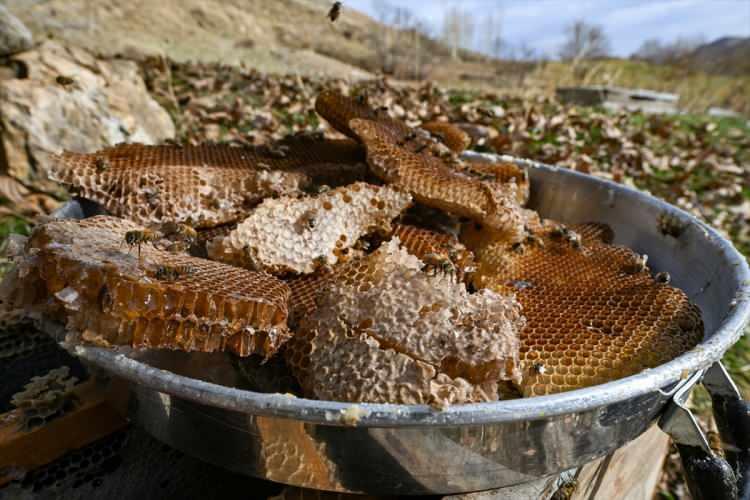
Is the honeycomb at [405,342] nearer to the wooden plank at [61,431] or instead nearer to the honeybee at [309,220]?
the honeybee at [309,220]

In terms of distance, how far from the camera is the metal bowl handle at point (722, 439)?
98 centimetres

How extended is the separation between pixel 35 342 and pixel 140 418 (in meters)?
0.96

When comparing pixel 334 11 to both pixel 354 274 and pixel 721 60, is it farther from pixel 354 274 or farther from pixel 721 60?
pixel 721 60

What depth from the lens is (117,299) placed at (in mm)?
889

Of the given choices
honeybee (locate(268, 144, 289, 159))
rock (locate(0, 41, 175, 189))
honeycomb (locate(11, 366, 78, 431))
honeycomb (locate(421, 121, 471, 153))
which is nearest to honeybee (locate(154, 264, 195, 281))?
honeycomb (locate(11, 366, 78, 431))

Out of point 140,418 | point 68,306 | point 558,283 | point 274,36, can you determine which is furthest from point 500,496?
point 274,36

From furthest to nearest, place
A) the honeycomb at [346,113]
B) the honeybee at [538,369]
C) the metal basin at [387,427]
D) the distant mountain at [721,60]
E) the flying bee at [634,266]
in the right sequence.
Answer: the distant mountain at [721,60]
the honeycomb at [346,113]
the flying bee at [634,266]
the honeybee at [538,369]
the metal basin at [387,427]

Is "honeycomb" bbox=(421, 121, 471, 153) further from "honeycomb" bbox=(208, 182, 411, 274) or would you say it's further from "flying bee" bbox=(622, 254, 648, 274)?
"flying bee" bbox=(622, 254, 648, 274)

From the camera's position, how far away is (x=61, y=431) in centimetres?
123

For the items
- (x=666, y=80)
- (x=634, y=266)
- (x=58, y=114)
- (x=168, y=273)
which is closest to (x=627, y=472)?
(x=634, y=266)

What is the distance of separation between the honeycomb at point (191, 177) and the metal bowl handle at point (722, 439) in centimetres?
110

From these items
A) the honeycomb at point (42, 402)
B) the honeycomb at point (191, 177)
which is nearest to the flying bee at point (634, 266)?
the honeycomb at point (191, 177)

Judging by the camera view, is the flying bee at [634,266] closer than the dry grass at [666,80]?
Yes

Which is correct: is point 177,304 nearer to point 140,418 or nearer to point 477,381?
point 140,418
